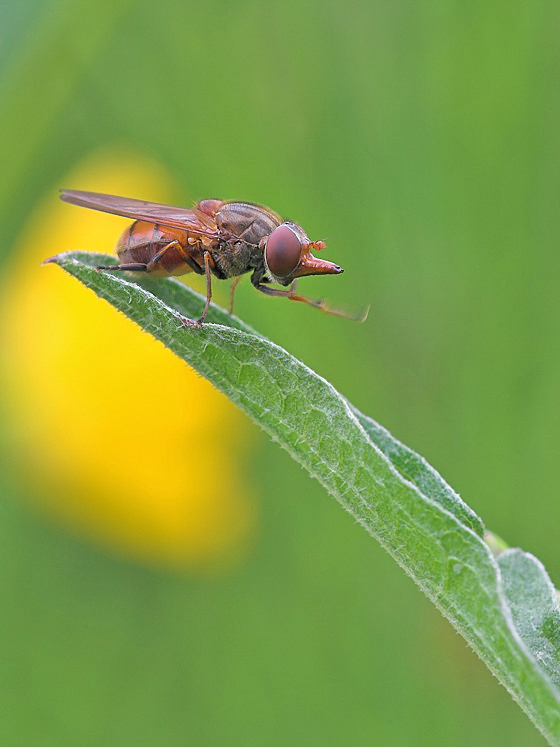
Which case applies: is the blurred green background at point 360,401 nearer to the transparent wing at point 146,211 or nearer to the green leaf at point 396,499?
the transparent wing at point 146,211

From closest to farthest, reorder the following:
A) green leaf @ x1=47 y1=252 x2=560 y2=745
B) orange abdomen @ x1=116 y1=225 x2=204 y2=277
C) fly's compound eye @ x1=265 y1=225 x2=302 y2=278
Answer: green leaf @ x1=47 y1=252 x2=560 y2=745, fly's compound eye @ x1=265 y1=225 x2=302 y2=278, orange abdomen @ x1=116 y1=225 x2=204 y2=277

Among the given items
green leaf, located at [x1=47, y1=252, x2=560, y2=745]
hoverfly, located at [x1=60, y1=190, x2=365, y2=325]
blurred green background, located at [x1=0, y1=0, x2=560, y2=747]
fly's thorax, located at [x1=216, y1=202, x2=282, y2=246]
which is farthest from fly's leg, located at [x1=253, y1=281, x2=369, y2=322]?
blurred green background, located at [x1=0, y1=0, x2=560, y2=747]

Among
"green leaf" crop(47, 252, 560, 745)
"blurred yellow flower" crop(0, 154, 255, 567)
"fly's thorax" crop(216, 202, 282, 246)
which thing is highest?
"fly's thorax" crop(216, 202, 282, 246)

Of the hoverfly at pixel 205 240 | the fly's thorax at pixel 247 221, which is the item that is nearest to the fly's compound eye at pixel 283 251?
the hoverfly at pixel 205 240

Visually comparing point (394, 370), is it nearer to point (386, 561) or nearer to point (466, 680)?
point (386, 561)

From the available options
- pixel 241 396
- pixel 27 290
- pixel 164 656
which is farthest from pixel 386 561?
pixel 241 396

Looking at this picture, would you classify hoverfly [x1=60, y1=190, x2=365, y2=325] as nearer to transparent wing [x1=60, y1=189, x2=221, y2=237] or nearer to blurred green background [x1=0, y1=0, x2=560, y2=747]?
transparent wing [x1=60, y1=189, x2=221, y2=237]
